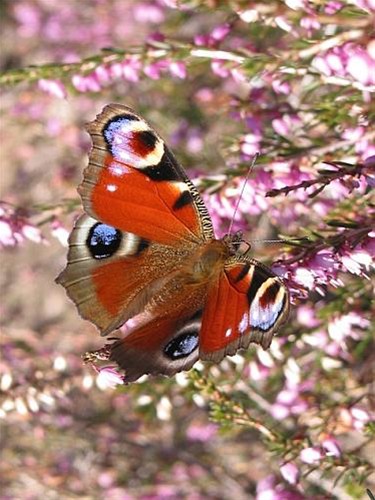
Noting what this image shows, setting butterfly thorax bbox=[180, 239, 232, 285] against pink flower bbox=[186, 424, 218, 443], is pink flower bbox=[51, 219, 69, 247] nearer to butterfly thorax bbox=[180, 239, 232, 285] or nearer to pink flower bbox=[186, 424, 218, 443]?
butterfly thorax bbox=[180, 239, 232, 285]

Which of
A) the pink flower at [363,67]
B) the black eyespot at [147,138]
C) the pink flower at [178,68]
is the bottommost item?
the pink flower at [178,68]

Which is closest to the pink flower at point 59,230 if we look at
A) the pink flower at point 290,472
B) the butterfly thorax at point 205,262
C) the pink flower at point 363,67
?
the butterfly thorax at point 205,262

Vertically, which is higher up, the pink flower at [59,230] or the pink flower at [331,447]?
the pink flower at [59,230]

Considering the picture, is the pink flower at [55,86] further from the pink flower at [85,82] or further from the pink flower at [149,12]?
the pink flower at [149,12]

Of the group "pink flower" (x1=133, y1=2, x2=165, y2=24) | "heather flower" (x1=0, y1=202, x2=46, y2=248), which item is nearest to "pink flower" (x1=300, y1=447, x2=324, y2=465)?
"heather flower" (x1=0, y1=202, x2=46, y2=248)

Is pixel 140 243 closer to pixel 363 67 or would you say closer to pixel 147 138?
pixel 147 138

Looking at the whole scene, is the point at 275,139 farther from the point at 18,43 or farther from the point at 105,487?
the point at 18,43
